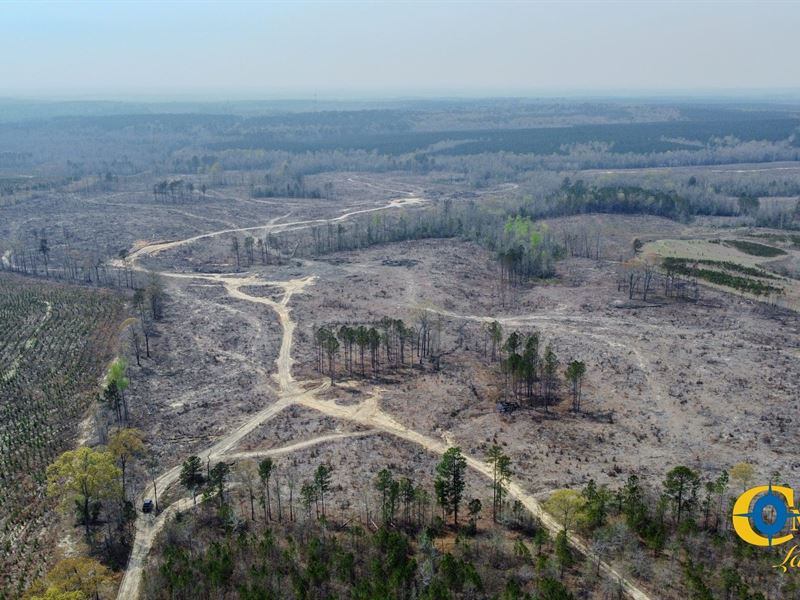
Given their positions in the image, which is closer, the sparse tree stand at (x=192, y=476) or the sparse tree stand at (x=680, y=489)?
the sparse tree stand at (x=680, y=489)

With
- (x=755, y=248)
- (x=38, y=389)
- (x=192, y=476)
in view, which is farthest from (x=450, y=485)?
(x=755, y=248)

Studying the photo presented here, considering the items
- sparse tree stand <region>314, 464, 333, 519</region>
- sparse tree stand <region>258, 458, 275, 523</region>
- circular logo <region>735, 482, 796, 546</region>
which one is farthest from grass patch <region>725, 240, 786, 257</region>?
sparse tree stand <region>258, 458, 275, 523</region>

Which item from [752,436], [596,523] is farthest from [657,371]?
[596,523]

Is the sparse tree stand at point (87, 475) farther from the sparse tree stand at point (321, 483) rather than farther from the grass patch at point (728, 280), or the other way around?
the grass patch at point (728, 280)

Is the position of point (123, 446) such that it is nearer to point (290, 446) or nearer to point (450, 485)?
point (290, 446)

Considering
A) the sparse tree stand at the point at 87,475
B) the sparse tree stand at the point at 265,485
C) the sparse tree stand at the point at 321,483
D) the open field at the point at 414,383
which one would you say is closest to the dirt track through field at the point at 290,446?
the open field at the point at 414,383

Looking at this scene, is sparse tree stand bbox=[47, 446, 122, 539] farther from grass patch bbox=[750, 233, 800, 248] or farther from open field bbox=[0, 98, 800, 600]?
grass patch bbox=[750, 233, 800, 248]

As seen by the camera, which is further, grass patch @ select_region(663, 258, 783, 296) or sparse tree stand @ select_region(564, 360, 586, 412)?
grass patch @ select_region(663, 258, 783, 296)

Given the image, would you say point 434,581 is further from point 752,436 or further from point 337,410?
point 752,436

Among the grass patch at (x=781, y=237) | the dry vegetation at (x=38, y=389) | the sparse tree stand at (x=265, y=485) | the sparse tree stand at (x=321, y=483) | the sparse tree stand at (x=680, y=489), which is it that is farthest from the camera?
the grass patch at (x=781, y=237)
